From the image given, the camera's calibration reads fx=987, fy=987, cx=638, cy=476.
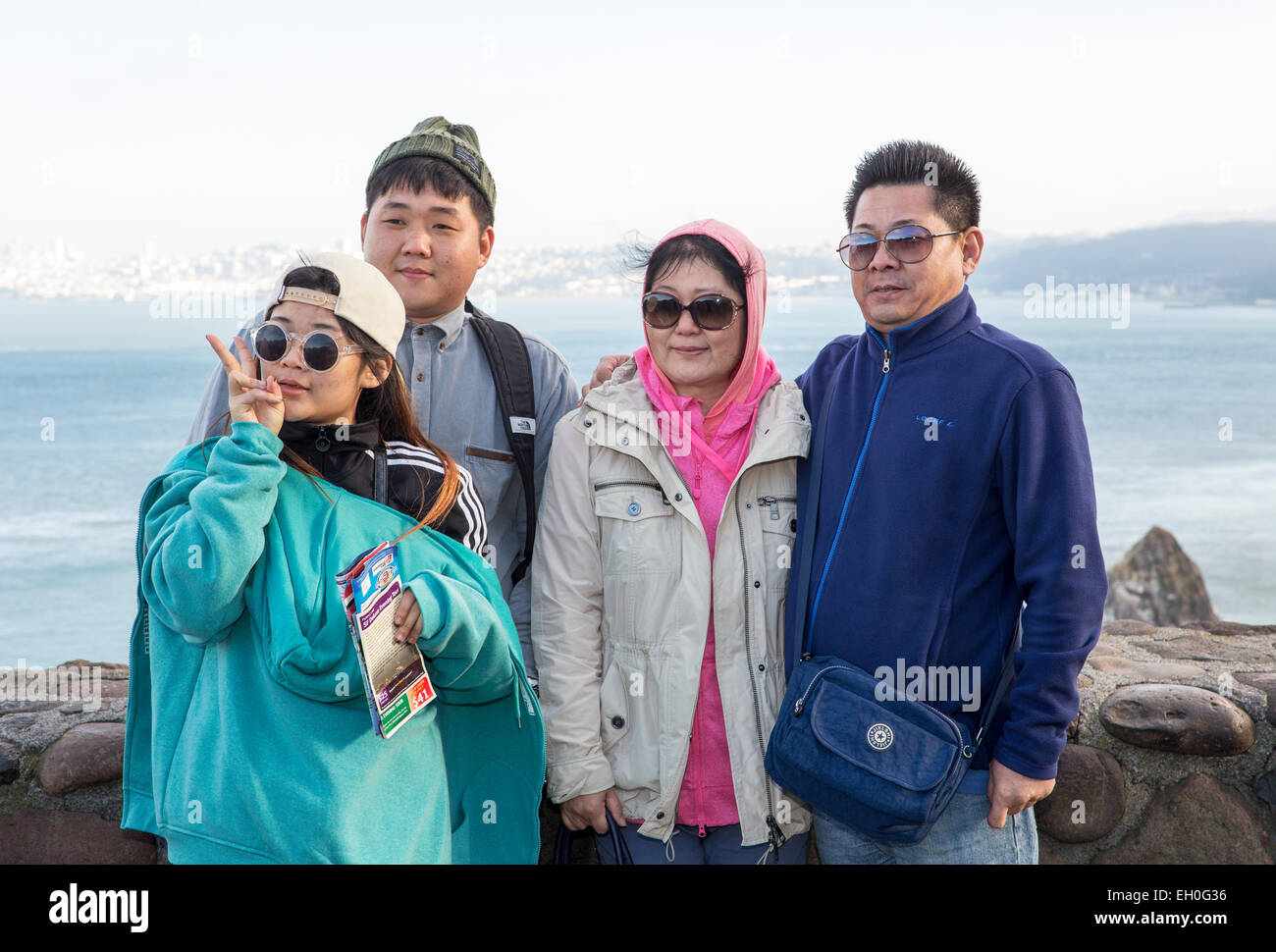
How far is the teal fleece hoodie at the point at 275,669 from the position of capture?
1971 millimetres

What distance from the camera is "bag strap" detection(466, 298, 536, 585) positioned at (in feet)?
9.63

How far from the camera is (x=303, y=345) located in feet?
7.33

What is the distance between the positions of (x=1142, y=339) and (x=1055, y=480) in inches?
3179

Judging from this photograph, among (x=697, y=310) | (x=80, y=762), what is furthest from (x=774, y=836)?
(x=80, y=762)

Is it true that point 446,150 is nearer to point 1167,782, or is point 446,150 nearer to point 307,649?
point 307,649

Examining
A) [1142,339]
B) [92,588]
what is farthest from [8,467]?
[1142,339]

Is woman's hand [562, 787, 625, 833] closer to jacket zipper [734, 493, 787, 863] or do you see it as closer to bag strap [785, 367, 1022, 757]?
jacket zipper [734, 493, 787, 863]

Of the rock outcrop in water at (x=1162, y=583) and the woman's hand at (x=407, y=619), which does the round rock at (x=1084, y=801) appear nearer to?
the woman's hand at (x=407, y=619)

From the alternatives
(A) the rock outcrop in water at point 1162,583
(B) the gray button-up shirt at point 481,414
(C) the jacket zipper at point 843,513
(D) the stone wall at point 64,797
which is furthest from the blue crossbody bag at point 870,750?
(A) the rock outcrop in water at point 1162,583

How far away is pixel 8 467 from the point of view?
38.2m

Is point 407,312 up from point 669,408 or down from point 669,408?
up

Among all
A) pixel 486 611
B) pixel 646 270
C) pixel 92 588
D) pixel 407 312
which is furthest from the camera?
pixel 92 588

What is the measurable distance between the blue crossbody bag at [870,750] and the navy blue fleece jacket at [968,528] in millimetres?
73
